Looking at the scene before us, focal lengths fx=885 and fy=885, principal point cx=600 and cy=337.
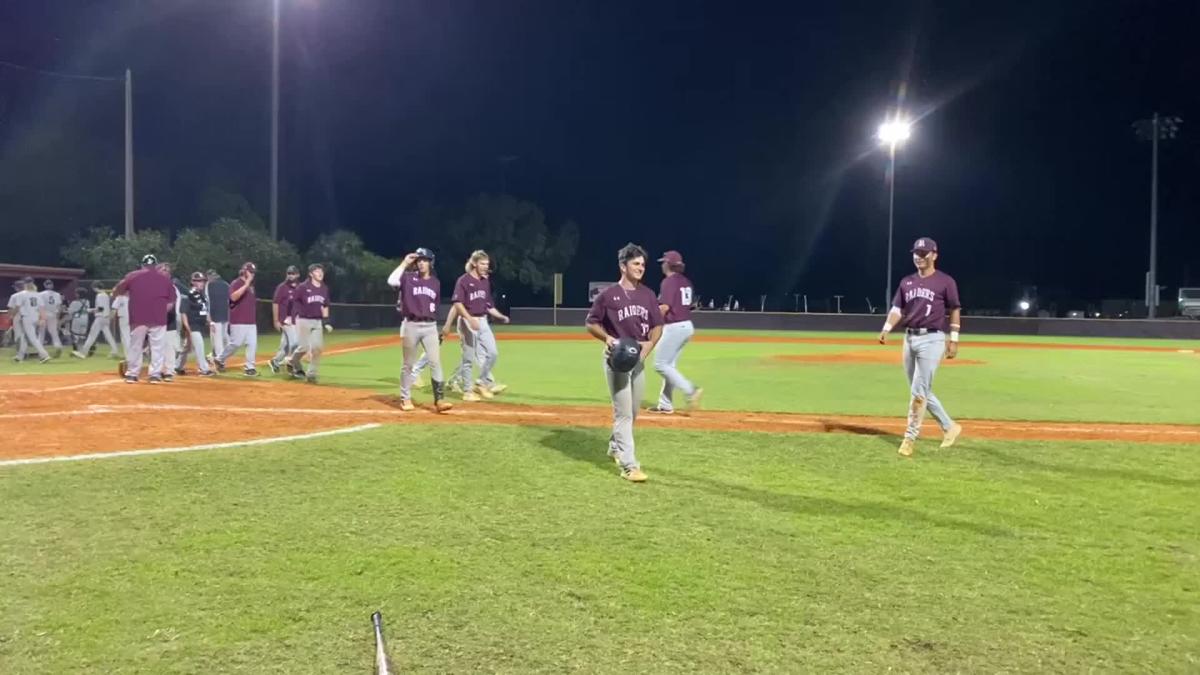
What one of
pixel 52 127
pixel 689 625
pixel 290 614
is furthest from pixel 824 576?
pixel 52 127

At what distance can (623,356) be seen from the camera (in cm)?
721

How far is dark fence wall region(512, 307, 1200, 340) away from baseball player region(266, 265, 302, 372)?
29.8 meters

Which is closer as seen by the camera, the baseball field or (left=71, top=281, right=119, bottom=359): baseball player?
the baseball field

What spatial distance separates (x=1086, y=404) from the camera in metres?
13.1

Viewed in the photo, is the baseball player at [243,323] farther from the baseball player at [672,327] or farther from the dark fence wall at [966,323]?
the dark fence wall at [966,323]

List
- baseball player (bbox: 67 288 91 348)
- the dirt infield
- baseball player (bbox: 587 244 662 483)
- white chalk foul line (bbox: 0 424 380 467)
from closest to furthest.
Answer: baseball player (bbox: 587 244 662 483) → white chalk foul line (bbox: 0 424 380 467) → the dirt infield → baseball player (bbox: 67 288 91 348)

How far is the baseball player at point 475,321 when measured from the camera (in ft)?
40.1

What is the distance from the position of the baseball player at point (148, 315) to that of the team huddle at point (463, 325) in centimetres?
2

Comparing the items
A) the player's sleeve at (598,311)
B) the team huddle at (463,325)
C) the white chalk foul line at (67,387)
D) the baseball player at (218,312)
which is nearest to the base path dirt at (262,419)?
the white chalk foul line at (67,387)

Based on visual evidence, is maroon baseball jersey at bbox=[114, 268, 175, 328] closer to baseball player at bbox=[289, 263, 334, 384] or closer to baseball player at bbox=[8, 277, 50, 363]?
baseball player at bbox=[289, 263, 334, 384]

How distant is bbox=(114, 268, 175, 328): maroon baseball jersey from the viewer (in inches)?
523

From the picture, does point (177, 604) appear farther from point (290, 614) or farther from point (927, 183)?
point (927, 183)

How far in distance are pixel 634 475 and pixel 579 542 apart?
174cm

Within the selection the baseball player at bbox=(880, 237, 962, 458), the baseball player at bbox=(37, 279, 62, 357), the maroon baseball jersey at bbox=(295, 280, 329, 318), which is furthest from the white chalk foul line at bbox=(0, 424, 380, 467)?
the baseball player at bbox=(37, 279, 62, 357)
